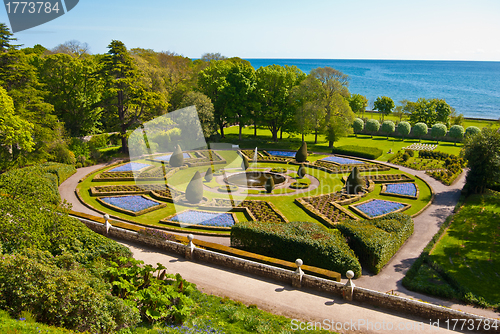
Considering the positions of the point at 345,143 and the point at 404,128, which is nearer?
the point at 345,143

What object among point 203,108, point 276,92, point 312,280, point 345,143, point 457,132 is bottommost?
point 312,280

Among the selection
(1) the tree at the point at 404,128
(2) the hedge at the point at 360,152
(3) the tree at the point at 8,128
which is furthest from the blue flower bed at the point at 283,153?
(3) the tree at the point at 8,128

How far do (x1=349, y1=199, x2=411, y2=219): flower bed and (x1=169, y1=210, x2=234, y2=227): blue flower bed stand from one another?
10.7 metres

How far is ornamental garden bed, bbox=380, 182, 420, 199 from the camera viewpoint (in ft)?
99.7

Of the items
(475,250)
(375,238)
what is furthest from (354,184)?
(375,238)

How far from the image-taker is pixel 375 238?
18.8m

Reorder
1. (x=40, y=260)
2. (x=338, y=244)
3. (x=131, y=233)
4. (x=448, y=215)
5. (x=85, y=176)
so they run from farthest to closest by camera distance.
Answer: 1. (x=85, y=176)
2. (x=448, y=215)
3. (x=131, y=233)
4. (x=338, y=244)
5. (x=40, y=260)

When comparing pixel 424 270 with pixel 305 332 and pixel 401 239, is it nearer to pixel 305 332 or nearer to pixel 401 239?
pixel 401 239

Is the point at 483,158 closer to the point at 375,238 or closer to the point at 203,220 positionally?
the point at 375,238

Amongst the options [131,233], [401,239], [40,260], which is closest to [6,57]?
[131,233]

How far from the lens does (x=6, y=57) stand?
33.6 meters

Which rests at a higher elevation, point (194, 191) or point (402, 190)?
point (194, 191)

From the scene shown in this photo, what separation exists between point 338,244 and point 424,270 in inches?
213

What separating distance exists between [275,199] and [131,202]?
12905mm
